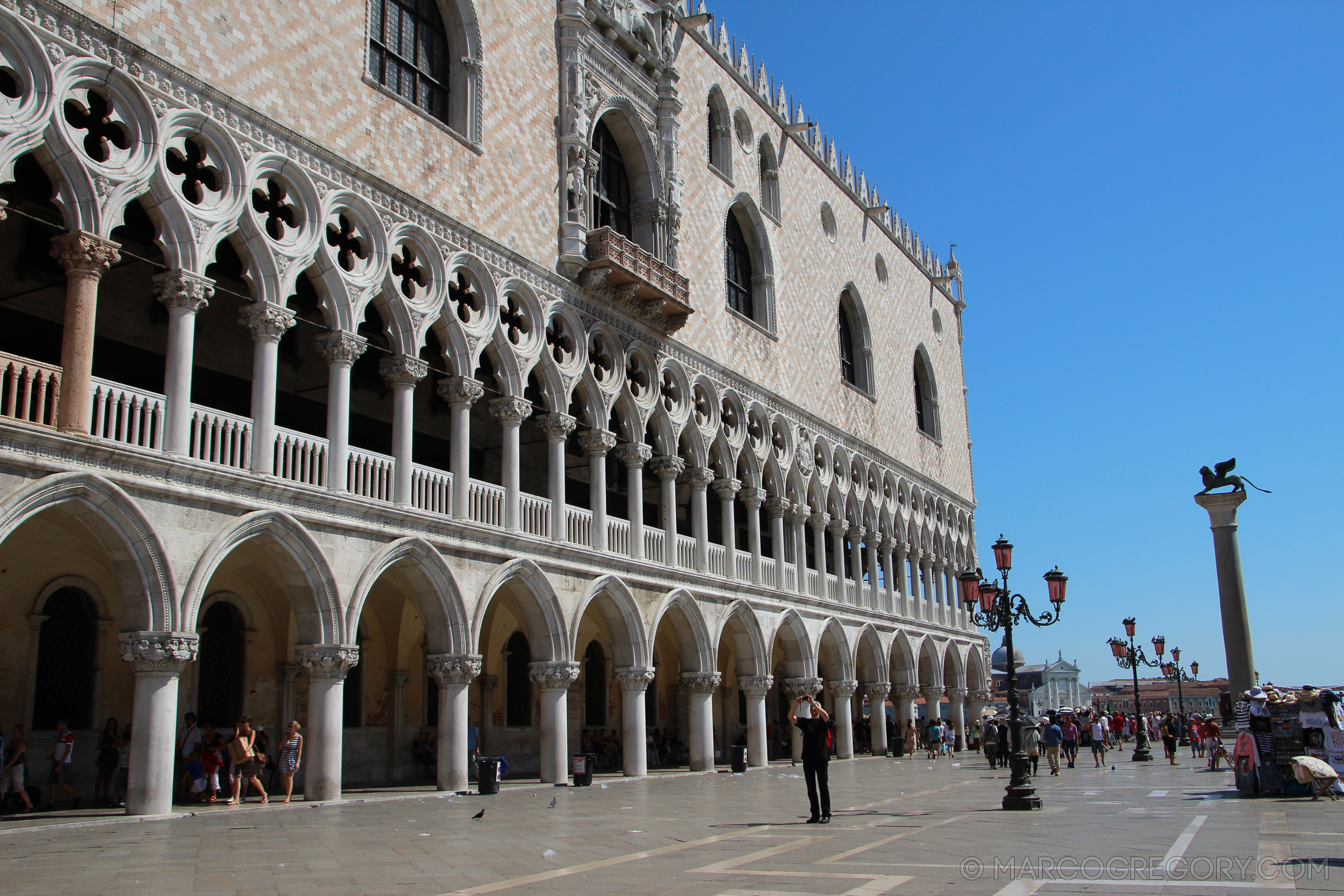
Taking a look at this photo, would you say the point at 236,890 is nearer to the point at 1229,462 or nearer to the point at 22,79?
the point at 22,79

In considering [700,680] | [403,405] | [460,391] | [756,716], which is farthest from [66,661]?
[756,716]

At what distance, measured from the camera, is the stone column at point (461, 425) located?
51.3ft

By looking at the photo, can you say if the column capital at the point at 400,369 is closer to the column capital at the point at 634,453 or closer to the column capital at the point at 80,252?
the column capital at the point at 80,252

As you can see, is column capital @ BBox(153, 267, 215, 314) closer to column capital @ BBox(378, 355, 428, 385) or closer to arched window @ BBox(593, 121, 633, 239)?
column capital @ BBox(378, 355, 428, 385)

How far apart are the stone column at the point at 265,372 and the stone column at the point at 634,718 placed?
297 inches

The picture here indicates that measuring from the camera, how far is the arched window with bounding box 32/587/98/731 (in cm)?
1320

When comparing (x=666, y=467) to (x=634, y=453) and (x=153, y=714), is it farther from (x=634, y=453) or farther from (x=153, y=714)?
(x=153, y=714)

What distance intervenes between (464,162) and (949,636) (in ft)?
75.1

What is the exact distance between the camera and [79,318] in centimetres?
1113

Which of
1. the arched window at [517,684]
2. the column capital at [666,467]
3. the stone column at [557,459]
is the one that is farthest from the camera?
the column capital at [666,467]

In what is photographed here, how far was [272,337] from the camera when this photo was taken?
13273mm

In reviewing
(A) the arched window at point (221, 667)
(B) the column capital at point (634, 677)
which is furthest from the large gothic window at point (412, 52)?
(B) the column capital at point (634, 677)

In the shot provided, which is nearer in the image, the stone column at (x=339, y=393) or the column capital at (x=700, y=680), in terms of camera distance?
the stone column at (x=339, y=393)

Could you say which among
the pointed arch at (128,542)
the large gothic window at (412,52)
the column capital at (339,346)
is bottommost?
the pointed arch at (128,542)
